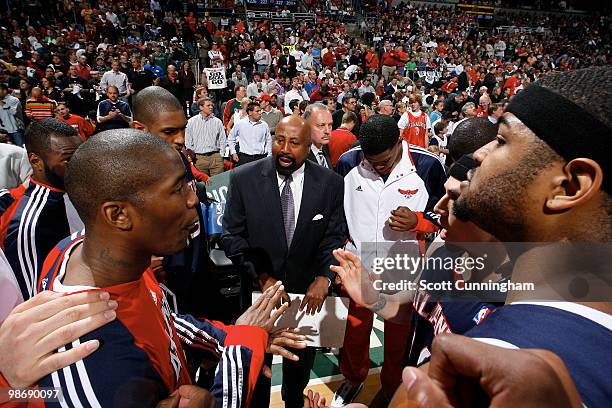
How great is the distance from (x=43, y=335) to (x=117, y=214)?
42 cm

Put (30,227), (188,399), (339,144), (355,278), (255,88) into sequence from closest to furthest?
(188,399), (355,278), (30,227), (339,144), (255,88)

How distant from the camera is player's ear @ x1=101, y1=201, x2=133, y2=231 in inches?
55.1

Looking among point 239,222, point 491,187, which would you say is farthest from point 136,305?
point 239,222

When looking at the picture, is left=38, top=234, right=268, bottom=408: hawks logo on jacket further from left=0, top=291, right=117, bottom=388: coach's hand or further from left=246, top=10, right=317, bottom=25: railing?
left=246, top=10, right=317, bottom=25: railing

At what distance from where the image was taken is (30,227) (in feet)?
8.48

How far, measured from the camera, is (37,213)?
2.64m

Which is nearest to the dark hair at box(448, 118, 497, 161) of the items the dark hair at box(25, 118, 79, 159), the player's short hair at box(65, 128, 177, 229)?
the player's short hair at box(65, 128, 177, 229)

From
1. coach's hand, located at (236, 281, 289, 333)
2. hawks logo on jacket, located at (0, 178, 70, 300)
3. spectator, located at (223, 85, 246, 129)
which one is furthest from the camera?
spectator, located at (223, 85, 246, 129)

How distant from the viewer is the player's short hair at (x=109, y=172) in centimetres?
140

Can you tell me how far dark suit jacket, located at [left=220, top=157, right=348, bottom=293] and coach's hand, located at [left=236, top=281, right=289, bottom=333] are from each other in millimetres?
954

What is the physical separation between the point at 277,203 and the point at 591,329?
2.18 metres

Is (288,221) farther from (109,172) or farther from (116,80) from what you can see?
(116,80)

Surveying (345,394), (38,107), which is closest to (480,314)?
(345,394)

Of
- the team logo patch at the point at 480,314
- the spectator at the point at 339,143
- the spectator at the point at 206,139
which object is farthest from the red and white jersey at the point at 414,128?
the team logo patch at the point at 480,314
